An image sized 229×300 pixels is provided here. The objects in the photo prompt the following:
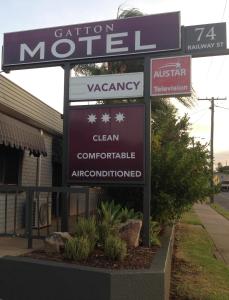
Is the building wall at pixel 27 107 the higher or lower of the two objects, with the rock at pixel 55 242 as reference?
higher

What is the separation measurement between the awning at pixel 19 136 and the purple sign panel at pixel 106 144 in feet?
5.75

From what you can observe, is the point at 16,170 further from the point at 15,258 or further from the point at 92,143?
the point at 15,258

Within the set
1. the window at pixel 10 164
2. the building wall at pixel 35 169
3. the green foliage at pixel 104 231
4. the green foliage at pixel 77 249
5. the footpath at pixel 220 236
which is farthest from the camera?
the building wall at pixel 35 169

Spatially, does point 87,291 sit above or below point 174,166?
below

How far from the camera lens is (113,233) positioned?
6863 millimetres

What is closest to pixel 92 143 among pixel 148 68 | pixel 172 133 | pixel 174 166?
pixel 148 68

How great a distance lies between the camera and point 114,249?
20.4 ft

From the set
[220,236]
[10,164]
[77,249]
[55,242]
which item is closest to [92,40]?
[55,242]

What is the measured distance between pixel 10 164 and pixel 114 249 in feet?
19.4

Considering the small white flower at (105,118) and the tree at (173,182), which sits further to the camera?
the tree at (173,182)

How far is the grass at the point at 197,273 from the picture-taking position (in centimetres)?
697

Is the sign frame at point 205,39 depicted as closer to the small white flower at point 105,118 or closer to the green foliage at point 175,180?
the small white flower at point 105,118

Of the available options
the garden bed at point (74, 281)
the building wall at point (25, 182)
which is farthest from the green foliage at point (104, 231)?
the building wall at point (25, 182)

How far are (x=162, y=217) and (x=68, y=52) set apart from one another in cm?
422
